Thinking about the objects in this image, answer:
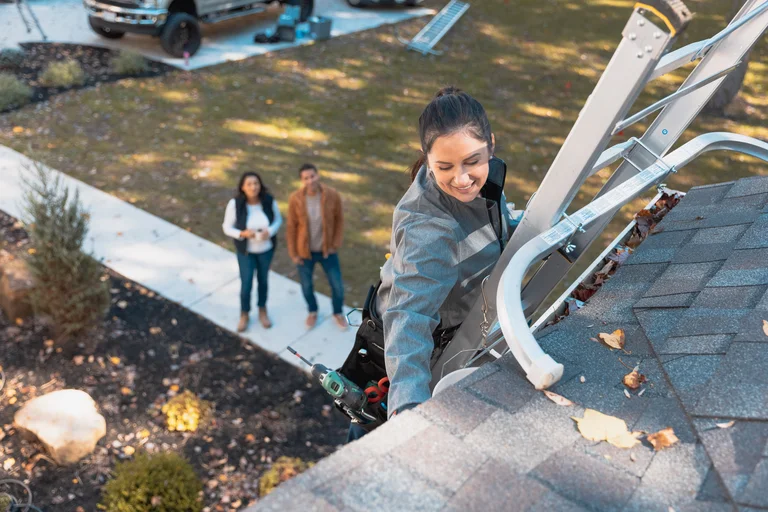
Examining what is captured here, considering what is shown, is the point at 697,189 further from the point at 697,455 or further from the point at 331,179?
the point at 331,179

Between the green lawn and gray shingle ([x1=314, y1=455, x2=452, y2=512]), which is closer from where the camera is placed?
gray shingle ([x1=314, y1=455, x2=452, y2=512])

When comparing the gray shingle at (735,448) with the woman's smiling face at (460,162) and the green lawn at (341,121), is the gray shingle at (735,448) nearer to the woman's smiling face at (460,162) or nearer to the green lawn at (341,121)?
the woman's smiling face at (460,162)

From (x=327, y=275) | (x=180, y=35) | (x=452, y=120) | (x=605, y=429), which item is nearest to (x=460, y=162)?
(x=452, y=120)

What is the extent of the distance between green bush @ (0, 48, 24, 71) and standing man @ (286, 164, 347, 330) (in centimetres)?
850

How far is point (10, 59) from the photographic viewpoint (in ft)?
39.5

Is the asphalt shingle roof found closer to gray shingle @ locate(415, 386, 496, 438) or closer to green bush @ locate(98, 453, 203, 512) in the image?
gray shingle @ locate(415, 386, 496, 438)

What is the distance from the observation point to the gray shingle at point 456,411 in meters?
1.62

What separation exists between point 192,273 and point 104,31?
325 inches

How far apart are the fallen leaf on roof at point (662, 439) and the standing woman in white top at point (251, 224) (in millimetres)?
4956

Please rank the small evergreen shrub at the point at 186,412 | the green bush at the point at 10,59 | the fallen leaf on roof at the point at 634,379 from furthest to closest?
the green bush at the point at 10,59 < the small evergreen shrub at the point at 186,412 < the fallen leaf on roof at the point at 634,379

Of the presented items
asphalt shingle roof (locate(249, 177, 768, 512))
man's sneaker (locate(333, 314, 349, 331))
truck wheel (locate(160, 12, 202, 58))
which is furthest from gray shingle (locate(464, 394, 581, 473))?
truck wheel (locate(160, 12, 202, 58))

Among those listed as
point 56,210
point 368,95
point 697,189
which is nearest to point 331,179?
point 368,95

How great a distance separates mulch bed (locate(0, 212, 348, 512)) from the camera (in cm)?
517

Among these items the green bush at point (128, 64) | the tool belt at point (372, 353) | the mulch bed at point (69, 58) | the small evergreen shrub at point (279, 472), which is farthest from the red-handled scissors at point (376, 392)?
the green bush at point (128, 64)
